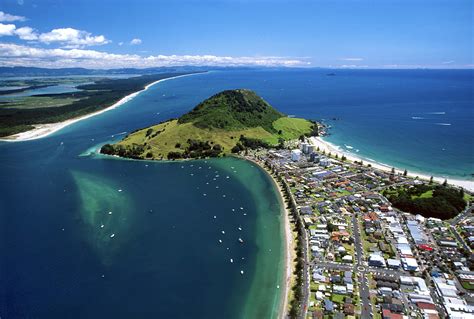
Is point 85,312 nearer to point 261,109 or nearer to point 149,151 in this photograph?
point 149,151

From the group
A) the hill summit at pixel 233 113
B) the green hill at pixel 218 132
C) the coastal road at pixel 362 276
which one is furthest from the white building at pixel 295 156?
the coastal road at pixel 362 276

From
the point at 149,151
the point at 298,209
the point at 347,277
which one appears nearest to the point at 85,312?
the point at 347,277

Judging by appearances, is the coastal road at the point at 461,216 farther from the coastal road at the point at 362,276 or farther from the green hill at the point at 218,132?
the green hill at the point at 218,132

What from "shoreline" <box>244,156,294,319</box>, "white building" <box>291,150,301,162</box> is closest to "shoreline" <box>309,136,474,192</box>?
"white building" <box>291,150,301,162</box>

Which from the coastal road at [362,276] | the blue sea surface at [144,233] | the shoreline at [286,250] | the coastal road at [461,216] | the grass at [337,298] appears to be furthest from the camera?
the coastal road at [461,216]

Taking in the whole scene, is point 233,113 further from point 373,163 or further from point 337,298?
point 337,298

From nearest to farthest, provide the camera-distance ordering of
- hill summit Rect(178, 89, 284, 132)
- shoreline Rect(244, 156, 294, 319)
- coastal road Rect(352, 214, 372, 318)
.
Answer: coastal road Rect(352, 214, 372, 318)
shoreline Rect(244, 156, 294, 319)
hill summit Rect(178, 89, 284, 132)

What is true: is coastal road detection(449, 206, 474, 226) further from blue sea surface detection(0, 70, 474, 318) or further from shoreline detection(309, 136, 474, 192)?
blue sea surface detection(0, 70, 474, 318)
